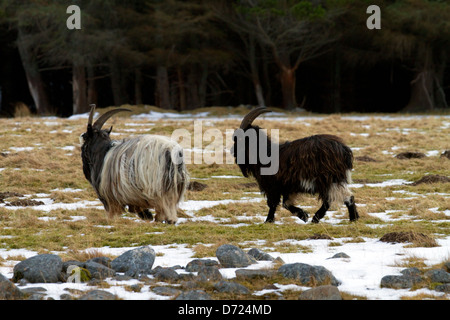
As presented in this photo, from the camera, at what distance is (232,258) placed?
632 cm

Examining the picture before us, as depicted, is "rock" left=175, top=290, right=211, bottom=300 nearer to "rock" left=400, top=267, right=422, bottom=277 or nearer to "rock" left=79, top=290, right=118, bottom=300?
"rock" left=79, top=290, right=118, bottom=300

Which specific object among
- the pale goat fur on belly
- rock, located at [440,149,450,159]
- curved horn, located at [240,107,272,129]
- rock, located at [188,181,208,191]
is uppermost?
curved horn, located at [240,107,272,129]

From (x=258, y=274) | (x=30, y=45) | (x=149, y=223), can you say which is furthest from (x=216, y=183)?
(x=30, y=45)

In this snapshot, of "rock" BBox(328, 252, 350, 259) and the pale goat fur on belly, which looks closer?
"rock" BBox(328, 252, 350, 259)

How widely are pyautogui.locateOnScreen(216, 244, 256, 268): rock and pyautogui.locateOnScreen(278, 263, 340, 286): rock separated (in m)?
0.53

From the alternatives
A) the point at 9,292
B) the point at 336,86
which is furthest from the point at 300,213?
the point at 336,86

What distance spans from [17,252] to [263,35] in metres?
26.0

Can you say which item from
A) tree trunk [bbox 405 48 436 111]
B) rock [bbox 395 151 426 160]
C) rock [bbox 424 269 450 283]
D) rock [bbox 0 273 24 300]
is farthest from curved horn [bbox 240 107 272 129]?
tree trunk [bbox 405 48 436 111]

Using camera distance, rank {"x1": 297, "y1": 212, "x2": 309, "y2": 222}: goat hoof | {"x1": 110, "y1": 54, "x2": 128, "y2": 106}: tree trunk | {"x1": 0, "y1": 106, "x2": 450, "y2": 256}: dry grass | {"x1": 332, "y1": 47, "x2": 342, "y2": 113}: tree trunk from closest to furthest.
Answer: {"x1": 0, "y1": 106, "x2": 450, "y2": 256}: dry grass → {"x1": 297, "y1": 212, "x2": 309, "y2": 222}: goat hoof → {"x1": 110, "y1": 54, "x2": 128, "y2": 106}: tree trunk → {"x1": 332, "y1": 47, "x2": 342, "y2": 113}: tree trunk

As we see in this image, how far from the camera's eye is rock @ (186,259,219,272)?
6145 millimetres

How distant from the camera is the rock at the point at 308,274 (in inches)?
222

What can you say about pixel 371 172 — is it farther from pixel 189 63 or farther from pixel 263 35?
pixel 189 63

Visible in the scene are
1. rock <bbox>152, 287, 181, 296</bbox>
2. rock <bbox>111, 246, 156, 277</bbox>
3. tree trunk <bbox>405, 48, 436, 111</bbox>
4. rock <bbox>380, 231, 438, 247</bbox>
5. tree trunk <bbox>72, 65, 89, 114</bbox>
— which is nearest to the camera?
rock <bbox>152, 287, 181, 296</bbox>

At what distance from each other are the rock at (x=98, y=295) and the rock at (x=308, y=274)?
5.05 ft
